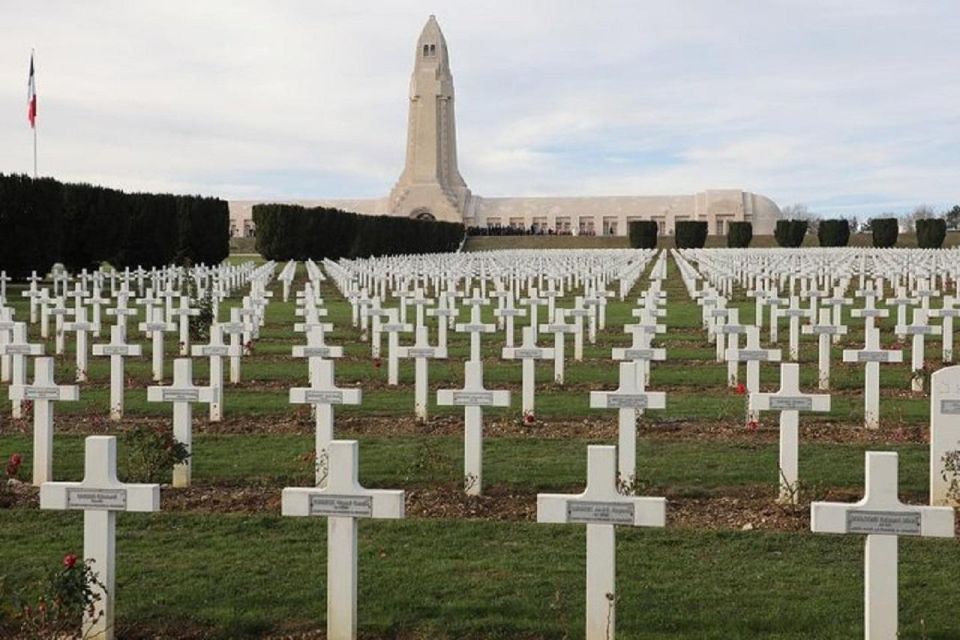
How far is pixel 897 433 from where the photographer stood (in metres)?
8.42

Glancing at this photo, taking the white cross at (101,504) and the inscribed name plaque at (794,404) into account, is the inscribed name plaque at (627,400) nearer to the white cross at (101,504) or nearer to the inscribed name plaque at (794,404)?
the inscribed name plaque at (794,404)

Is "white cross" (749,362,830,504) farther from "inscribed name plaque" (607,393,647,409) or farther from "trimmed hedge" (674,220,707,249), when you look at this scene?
"trimmed hedge" (674,220,707,249)

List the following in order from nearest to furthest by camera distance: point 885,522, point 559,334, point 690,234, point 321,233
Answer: point 885,522 → point 559,334 → point 321,233 → point 690,234

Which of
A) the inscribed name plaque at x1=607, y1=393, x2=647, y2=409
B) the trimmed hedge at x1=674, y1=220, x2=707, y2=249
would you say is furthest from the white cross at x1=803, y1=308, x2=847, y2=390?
the trimmed hedge at x1=674, y1=220, x2=707, y2=249

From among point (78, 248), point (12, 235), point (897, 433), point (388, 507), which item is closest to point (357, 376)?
point (897, 433)

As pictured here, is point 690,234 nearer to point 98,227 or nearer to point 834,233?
point 834,233

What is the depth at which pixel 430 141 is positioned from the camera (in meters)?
80.9

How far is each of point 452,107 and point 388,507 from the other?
78.5 m

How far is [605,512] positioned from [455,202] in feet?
255

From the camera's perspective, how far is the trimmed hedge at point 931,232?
55594 mm

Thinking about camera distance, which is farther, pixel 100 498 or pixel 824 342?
pixel 824 342

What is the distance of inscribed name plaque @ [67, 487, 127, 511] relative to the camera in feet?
13.8

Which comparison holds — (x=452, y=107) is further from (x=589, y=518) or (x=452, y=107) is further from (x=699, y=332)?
(x=589, y=518)

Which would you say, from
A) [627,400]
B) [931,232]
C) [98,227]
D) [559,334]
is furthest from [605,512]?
[931,232]
